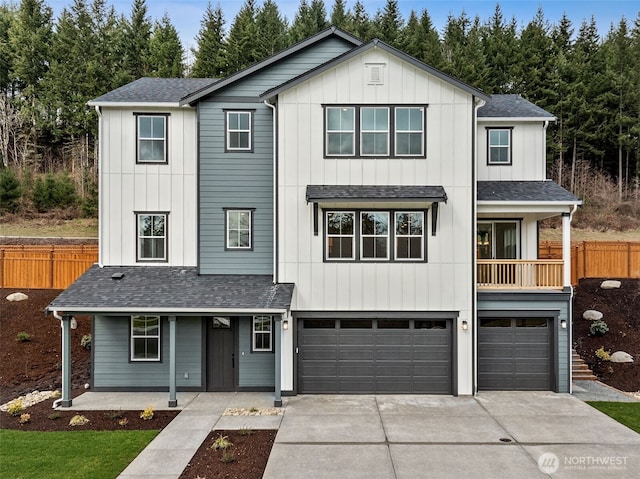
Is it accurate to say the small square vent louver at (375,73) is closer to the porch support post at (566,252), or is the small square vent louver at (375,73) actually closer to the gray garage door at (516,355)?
the porch support post at (566,252)

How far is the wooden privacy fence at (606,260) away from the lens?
1736 cm

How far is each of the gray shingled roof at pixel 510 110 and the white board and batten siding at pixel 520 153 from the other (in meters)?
0.21

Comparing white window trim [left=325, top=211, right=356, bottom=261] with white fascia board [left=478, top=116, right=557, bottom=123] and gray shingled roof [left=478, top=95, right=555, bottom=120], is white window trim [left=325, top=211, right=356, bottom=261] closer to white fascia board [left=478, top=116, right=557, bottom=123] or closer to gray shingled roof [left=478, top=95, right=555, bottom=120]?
white fascia board [left=478, top=116, right=557, bottom=123]

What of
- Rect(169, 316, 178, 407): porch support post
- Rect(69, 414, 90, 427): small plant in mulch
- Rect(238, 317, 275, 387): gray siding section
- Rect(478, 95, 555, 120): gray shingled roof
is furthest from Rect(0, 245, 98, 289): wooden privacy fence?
Rect(478, 95, 555, 120): gray shingled roof

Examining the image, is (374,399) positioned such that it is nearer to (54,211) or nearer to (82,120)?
(54,211)

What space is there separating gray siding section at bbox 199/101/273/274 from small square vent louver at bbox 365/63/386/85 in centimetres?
289

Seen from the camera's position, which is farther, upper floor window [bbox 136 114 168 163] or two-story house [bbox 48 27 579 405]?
upper floor window [bbox 136 114 168 163]

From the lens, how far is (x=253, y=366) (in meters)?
11.8

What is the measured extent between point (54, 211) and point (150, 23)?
16436 millimetres

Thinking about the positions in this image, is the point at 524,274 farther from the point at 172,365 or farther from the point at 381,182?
the point at 172,365

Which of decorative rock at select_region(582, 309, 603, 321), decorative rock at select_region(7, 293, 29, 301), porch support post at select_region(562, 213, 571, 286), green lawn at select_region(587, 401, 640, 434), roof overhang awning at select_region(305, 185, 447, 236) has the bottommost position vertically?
green lawn at select_region(587, 401, 640, 434)

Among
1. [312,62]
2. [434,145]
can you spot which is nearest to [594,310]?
[434,145]

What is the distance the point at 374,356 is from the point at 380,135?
228 inches

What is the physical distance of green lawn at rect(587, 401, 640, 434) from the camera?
9353mm
